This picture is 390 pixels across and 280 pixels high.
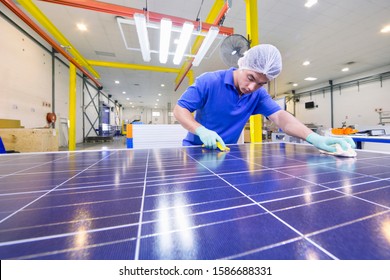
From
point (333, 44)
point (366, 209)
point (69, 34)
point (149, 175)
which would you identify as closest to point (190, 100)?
point (149, 175)

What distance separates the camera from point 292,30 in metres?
6.49

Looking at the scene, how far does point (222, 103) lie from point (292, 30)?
631 cm

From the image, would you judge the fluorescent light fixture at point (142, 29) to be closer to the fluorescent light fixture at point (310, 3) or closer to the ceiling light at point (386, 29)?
the fluorescent light fixture at point (310, 3)

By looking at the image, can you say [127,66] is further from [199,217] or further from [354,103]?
[354,103]

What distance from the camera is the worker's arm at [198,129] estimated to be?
66.3 inches

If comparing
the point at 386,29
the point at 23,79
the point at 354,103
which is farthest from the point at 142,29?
the point at 354,103

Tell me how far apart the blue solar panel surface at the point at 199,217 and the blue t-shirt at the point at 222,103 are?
1.41 metres

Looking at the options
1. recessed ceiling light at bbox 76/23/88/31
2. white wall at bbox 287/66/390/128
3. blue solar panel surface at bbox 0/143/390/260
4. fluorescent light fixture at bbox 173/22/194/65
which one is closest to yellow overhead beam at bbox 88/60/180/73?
recessed ceiling light at bbox 76/23/88/31

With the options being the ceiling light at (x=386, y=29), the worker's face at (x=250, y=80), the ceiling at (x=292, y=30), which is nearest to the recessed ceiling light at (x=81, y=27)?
the ceiling at (x=292, y=30)

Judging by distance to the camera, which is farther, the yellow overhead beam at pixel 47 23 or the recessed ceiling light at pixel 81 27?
the recessed ceiling light at pixel 81 27

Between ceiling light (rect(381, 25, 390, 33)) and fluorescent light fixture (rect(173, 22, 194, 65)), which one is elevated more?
ceiling light (rect(381, 25, 390, 33))

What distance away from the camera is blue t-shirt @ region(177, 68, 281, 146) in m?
2.09

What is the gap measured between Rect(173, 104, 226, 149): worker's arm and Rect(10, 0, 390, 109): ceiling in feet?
10.1

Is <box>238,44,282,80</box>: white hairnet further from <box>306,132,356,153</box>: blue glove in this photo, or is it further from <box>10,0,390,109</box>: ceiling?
<box>10,0,390,109</box>: ceiling
